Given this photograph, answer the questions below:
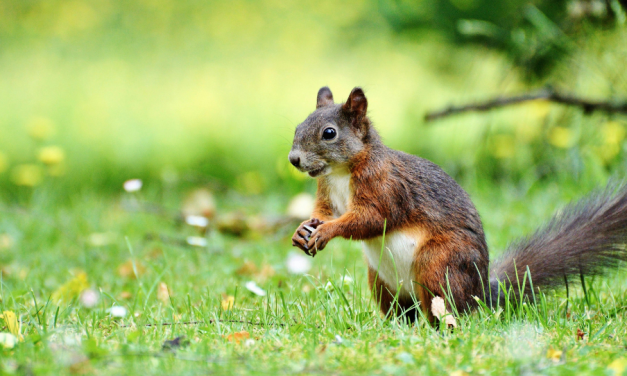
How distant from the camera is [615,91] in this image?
12.6ft

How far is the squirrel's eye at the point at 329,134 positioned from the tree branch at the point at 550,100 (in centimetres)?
193

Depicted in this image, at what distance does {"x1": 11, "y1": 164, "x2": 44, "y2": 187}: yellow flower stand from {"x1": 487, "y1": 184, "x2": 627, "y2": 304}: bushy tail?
3.22m

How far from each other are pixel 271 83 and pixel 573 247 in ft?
15.4

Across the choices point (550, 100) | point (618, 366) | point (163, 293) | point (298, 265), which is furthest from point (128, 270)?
point (550, 100)

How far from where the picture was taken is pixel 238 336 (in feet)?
6.12

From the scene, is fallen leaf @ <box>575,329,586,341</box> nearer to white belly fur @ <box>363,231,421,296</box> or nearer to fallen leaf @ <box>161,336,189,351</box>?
white belly fur @ <box>363,231,421,296</box>

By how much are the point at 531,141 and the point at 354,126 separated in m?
2.77

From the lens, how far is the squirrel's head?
217 cm

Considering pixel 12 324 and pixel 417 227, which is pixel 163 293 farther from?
pixel 417 227

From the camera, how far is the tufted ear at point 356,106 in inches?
87.3

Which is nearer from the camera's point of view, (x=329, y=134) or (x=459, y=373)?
(x=459, y=373)

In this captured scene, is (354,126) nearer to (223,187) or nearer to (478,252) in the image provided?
(478,252)

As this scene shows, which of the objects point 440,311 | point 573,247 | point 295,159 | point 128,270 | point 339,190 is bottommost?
point 128,270

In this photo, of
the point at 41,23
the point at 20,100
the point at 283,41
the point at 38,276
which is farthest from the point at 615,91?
the point at 41,23
